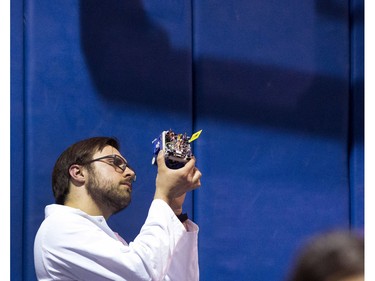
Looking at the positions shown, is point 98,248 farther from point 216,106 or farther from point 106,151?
point 216,106

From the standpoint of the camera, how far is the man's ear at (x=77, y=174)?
2.06 meters

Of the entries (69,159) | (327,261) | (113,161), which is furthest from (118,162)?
(327,261)

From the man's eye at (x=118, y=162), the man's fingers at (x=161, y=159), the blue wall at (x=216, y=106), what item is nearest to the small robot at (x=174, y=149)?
the man's fingers at (x=161, y=159)

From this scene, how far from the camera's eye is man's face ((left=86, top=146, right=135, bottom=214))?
2.05 m

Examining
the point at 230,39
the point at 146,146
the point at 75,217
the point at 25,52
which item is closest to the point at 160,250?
the point at 75,217

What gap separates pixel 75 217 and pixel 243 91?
0.74m

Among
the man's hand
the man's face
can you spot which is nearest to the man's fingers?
the man's hand

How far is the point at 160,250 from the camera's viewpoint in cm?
188
